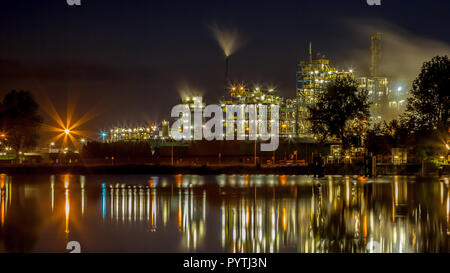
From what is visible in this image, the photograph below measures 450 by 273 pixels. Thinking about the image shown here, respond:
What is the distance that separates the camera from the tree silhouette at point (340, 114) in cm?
6197

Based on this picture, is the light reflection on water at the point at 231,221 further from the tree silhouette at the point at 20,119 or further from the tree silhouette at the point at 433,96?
the tree silhouette at the point at 20,119

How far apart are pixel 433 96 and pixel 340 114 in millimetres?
11258

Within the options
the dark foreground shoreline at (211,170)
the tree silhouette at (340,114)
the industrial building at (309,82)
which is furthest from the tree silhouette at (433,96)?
the industrial building at (309,82)

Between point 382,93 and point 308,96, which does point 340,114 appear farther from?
point 382,93

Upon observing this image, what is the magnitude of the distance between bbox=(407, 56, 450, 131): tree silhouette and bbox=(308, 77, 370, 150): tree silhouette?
8.48 meters

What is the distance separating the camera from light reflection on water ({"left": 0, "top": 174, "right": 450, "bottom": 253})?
14.6 meters

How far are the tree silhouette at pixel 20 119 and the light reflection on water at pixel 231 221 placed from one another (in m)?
59.3

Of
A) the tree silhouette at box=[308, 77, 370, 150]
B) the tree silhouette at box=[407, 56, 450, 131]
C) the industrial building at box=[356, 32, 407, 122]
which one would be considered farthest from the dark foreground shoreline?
the industrial building at box=[356, 32, 407, 122]

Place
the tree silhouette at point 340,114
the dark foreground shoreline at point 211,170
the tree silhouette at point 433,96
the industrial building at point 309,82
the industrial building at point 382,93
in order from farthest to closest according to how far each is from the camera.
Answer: the industrial building at point 382,93, the industrial building at point 309,82, the tree silhouette at point 340,114, the tree silhouette at point 433,96, the dark foreground shoreline at point 211,170

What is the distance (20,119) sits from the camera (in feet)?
278

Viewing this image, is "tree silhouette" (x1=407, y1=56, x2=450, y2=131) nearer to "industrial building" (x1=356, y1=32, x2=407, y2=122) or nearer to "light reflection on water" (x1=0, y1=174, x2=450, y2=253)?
"light reflection on water" (x1=0, y1=174, x2=450, y2=253)

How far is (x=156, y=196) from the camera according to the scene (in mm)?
28109
